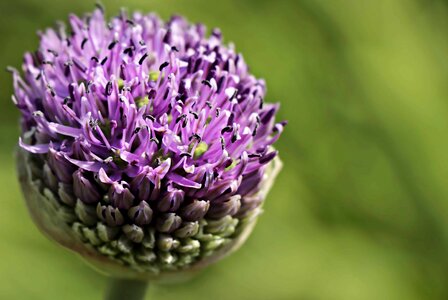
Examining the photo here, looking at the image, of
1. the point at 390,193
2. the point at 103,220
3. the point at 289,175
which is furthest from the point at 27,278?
the point at 390,193

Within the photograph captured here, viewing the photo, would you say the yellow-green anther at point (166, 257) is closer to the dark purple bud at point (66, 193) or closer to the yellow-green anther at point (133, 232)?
the yellow-green anther at point (133, 232)

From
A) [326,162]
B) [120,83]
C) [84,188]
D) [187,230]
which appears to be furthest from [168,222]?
[326,162]

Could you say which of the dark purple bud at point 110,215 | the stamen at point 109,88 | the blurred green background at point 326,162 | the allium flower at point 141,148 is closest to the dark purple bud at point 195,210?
the allium flower at point 141,148

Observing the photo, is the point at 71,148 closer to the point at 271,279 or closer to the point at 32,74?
the point at 32,74

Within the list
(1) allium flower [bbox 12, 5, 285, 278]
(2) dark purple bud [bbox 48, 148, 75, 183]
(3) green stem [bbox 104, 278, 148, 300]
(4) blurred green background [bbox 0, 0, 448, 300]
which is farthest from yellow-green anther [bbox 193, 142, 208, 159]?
(4) blurred green background [bbox 0, 0, 448, 300]

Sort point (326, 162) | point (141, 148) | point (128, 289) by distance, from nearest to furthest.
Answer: point (141, 148), point (128, 289), point (326, 162)

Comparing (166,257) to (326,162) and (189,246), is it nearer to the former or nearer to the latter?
(189,246)
